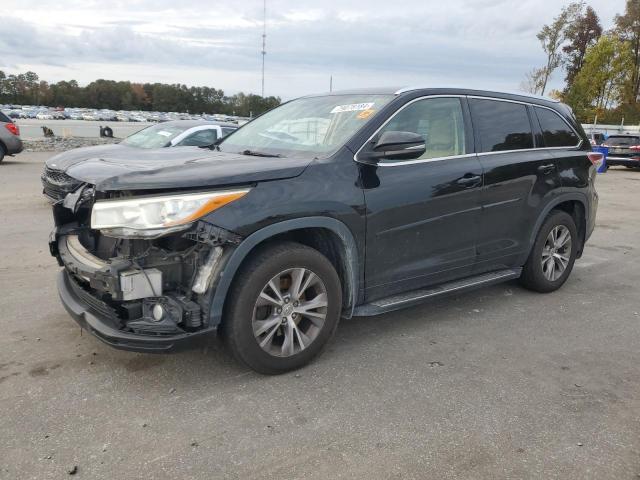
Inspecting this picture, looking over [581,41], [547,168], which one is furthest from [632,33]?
[547,168]

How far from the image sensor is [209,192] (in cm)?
306

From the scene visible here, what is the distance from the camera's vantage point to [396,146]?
11.9 feet

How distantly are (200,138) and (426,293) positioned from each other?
6551mm

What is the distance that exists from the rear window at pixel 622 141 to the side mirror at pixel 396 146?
2173 centimetres

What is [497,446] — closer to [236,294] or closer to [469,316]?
[236,294]

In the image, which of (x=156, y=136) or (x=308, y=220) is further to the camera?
(x=156, y=136)

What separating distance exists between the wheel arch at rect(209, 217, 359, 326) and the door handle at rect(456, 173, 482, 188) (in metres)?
1.12

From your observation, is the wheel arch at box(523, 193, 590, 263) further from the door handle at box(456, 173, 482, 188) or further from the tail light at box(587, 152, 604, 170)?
the door handle at box(456, 173, 482, 188)

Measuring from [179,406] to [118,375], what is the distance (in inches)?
22.4

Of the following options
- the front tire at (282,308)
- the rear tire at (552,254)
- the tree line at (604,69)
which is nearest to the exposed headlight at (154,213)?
the front tire at (282,308)

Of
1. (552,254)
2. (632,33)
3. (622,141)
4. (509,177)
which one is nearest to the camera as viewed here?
(509,177)

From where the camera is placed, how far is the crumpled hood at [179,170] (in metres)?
3.04

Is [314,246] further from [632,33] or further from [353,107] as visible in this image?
[632,33]

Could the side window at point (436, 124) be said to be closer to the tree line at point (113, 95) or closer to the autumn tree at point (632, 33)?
the autumn tree at point (632, 33)
